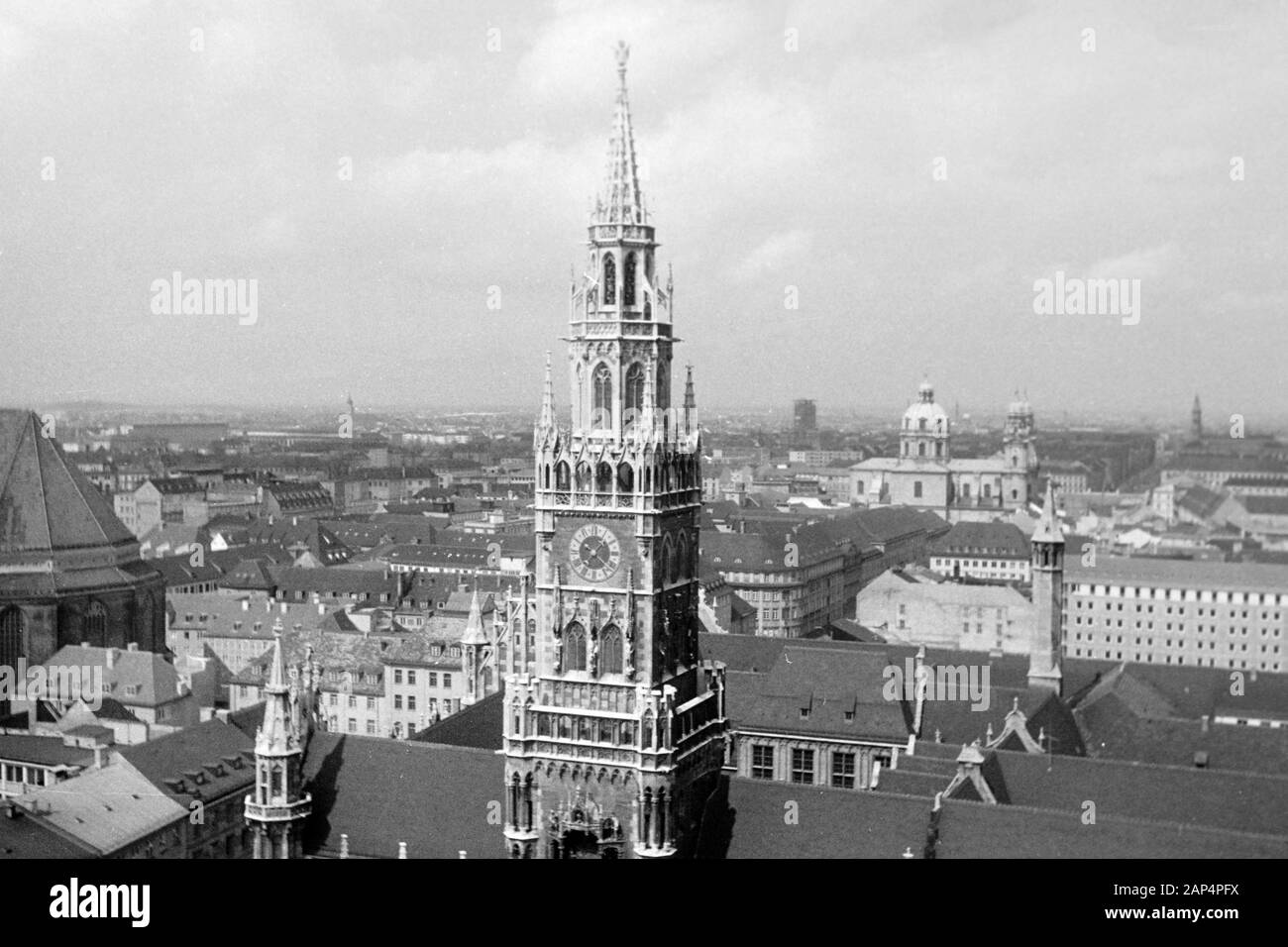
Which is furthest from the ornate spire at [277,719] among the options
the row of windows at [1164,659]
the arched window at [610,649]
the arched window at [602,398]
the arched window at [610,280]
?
the row of windows at [1164,659]

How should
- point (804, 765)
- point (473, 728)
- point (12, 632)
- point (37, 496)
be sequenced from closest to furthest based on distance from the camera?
point (473, 728), point (804, 765), point (12, 632), point (37, 496)

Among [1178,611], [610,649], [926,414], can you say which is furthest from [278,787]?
[1178,611]

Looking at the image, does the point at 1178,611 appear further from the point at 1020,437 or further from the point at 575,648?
the point at 575,648

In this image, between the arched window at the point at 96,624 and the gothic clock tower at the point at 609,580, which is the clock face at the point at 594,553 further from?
the arched window at the point at 96,624
